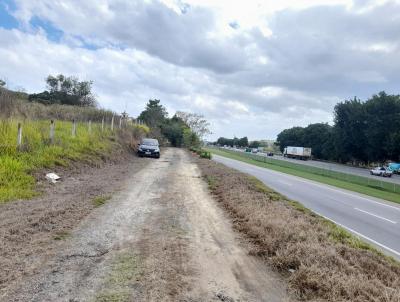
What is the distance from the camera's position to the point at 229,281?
5.66m

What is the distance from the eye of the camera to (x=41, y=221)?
7832 millimetres

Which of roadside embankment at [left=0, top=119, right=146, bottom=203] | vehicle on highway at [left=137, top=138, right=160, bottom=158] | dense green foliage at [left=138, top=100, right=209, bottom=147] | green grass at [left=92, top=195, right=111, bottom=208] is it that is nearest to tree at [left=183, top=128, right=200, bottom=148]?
dense green foliage at [left=138, top=100, right=209, bottom=147]

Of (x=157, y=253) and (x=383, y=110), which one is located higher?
(x=383, y=110)

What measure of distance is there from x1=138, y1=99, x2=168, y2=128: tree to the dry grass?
5822cm

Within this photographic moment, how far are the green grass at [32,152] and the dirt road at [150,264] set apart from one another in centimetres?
325

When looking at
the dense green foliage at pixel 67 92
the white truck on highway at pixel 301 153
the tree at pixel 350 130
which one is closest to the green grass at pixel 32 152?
the dense green foliage at pixel 67 92

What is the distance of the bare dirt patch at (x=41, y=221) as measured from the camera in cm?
551

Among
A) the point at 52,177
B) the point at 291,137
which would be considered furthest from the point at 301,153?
the point at 52,177

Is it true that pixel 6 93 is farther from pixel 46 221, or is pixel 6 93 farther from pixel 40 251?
pixel 40 251

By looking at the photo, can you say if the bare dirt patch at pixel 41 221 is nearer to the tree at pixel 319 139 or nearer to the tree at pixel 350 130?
the tree at pixel 350 130

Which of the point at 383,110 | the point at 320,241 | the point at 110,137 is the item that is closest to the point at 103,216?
the point at 320,241

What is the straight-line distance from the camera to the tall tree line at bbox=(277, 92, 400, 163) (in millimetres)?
72062

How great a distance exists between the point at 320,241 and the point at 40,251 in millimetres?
5085

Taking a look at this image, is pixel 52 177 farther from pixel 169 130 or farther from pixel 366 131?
pixel 366 131
